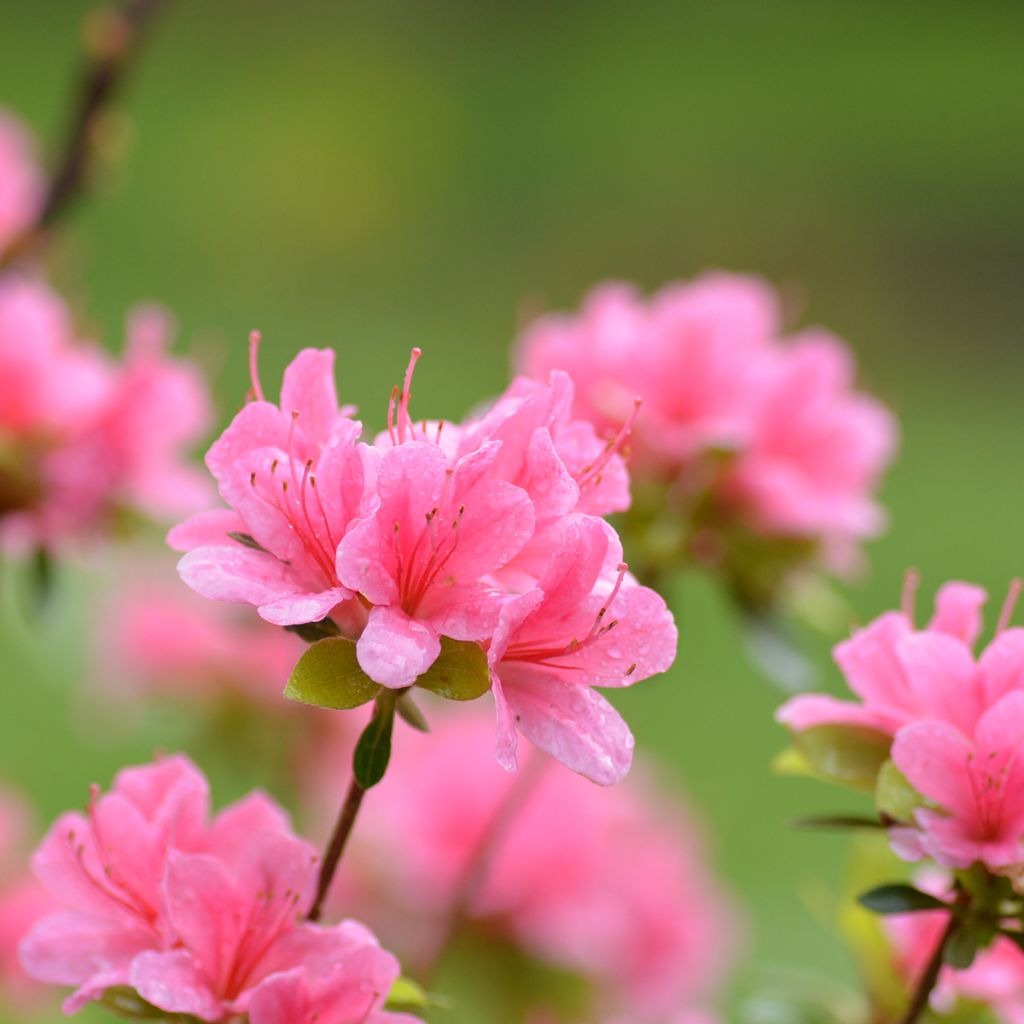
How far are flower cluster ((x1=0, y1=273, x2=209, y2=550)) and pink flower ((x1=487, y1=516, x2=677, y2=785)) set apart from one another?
29 cm

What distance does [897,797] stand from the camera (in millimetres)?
416

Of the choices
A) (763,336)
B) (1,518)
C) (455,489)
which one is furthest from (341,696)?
(763,336)

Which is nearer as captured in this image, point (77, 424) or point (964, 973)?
point (964, 973)

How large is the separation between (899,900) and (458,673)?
0.13 m

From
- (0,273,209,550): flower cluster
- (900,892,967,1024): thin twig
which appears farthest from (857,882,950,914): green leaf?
(0,273,209,550): flower cluster

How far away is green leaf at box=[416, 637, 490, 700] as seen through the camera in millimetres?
384

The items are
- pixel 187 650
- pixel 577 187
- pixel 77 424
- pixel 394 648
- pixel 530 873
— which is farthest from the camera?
pixel 577 187

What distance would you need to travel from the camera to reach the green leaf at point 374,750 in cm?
38

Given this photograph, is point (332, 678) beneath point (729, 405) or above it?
beneath

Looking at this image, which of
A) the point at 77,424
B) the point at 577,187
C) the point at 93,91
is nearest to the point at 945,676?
the point at 77,424

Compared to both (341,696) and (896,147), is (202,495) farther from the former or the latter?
(896,147)

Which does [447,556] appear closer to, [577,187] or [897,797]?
[897,797]

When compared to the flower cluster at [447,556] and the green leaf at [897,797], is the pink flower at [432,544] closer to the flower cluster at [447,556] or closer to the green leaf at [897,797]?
the flower cluster at [447,556]

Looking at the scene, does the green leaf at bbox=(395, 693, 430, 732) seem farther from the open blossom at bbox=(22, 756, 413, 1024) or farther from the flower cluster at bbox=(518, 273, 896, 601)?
the flower cluster at bbox=(518, 273, 896, 601)
